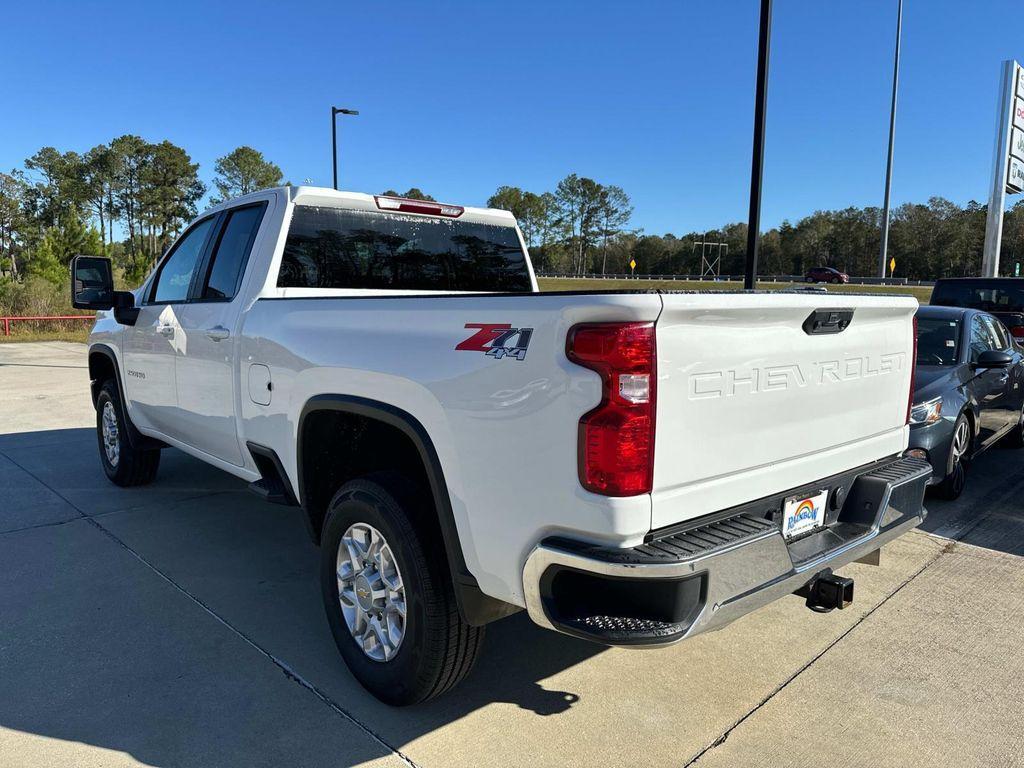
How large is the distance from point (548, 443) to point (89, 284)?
4.29m

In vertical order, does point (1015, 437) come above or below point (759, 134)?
below

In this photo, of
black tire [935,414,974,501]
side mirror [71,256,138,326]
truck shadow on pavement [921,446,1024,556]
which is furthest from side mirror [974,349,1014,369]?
side mirror [71,256,138,326]

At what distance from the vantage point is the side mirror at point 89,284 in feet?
16.5

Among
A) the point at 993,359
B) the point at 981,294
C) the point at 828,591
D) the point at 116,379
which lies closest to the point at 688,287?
the point at 828,591

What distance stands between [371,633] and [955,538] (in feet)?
13.6

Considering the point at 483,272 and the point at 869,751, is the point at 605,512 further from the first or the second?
the point at 483,272

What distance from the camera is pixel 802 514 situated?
2701mm

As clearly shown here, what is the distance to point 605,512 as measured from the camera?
2.05 metres

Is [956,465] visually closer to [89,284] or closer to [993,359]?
[993,359]

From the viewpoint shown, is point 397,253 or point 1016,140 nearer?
point 397,253

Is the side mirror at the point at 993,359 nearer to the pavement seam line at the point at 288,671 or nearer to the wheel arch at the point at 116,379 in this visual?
the pavement seam line at the point at 288,671

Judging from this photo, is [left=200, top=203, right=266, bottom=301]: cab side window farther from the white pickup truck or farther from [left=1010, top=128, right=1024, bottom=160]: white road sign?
[left=1010, top=128, right=1024, bottom=160]: white road sign

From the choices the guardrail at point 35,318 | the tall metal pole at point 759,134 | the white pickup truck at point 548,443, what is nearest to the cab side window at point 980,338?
the tall metal pole at point 759,134

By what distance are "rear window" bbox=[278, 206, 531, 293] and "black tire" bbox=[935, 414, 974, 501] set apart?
3.48 meters
